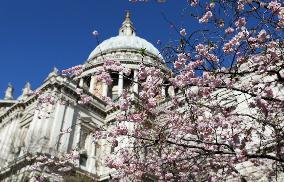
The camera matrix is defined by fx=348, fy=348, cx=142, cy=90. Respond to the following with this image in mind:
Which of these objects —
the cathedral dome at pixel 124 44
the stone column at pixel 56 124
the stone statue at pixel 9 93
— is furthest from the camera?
the cathedral dome at pixel 124 44

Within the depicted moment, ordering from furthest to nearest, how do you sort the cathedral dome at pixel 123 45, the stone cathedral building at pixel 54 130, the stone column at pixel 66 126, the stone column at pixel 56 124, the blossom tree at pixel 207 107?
the cathedral dome at pixel 123 45 → the stone column at pixel 66 126 → the stone column at pixel 56 124 → the stone cathedral building at pixel 54 130 → the blossom tree at pixel 207 107

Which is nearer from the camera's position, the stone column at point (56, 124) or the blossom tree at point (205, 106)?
the blossom tree at point (205, 106)

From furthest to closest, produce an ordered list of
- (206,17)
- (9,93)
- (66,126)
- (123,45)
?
(123,45) → (9,93) → (66,126) → (206,17)

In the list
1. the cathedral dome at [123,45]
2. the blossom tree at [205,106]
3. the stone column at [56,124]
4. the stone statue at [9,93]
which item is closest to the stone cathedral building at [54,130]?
the stone column at [56,124]

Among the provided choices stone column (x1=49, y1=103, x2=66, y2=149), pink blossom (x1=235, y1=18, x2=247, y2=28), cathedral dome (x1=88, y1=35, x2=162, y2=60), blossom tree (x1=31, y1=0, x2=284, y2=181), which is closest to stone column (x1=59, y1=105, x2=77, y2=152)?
stone column (x1=49, y1=103, x2=66, y2=149)

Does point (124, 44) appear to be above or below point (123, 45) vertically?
above

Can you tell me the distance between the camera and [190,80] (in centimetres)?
877

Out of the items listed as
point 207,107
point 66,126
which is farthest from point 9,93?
point 207,107

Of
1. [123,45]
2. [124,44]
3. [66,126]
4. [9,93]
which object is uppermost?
[124,44]

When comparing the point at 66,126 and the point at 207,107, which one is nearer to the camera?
the point at 207,107

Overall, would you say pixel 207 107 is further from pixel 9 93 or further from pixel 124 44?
pixel 124 44

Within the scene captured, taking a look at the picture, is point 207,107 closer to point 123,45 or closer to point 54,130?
point 54,130

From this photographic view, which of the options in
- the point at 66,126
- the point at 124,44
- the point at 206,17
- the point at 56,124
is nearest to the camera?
the point at 206,17

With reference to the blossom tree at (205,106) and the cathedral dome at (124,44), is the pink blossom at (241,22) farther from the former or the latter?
the cathedral dome at (124,44)
